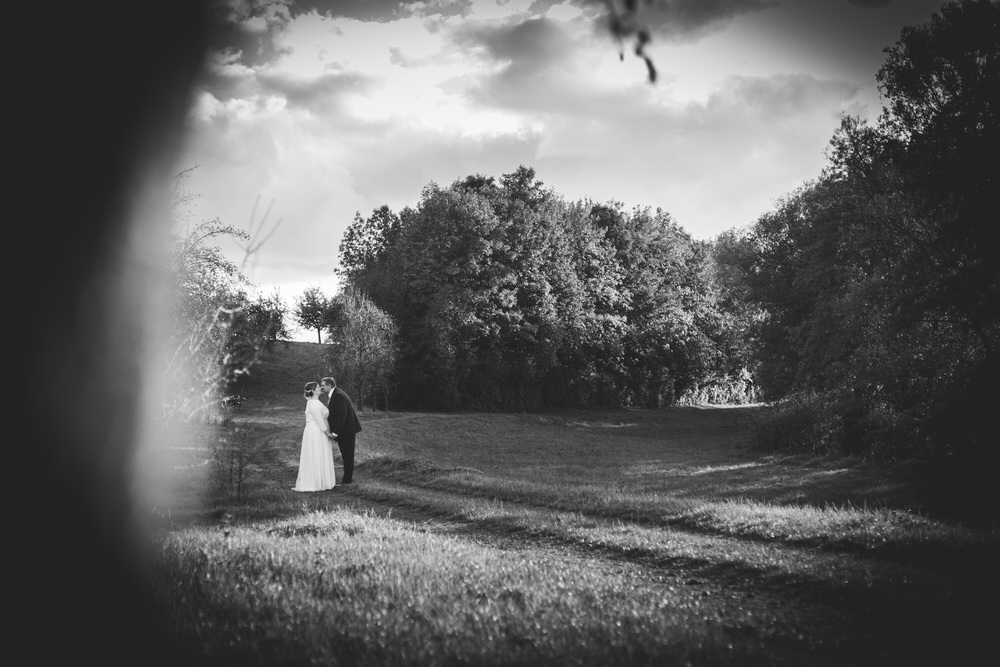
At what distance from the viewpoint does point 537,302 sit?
50.6 m

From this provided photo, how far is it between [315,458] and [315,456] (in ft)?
0.18

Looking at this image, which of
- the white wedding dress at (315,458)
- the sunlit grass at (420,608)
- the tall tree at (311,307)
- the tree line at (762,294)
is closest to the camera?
the sunlit grass at (420,608)

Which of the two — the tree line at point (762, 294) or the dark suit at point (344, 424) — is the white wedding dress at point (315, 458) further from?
the tree line at point (762, 294)

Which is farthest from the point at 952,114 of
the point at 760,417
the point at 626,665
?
the point at 626,665

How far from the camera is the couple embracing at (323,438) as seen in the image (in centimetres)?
1673

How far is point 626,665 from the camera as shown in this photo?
419 cm

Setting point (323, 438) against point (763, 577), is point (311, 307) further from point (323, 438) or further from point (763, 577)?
point (763, 577)

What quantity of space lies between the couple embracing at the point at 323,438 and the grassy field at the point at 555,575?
72 cm

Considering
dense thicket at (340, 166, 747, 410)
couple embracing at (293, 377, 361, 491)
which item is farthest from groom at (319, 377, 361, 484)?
dense thicket at (340, 166, 747, 410)

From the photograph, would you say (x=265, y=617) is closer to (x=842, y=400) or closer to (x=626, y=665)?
(x=626, y=665)

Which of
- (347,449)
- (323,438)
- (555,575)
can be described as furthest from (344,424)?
(555,575)

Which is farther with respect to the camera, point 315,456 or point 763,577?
point 315,456

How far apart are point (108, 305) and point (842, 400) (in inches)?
1178

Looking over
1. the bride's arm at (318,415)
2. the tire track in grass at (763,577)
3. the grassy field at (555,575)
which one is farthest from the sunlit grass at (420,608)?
the bride's arm at (318,415)
